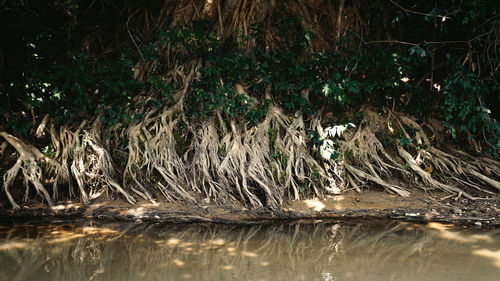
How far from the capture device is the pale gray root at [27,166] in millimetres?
3971

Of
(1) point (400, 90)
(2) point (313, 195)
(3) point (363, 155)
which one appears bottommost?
(2) point (313, 195)

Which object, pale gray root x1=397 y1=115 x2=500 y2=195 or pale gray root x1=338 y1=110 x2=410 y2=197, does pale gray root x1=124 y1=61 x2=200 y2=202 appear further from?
pale gray root x1=397 y1=115 x2=500 y2=195

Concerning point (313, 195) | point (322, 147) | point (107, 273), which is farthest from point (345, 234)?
point (107, 273)

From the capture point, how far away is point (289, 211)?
382cm

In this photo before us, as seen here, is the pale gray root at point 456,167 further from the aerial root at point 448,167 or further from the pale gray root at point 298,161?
the pale gray root at point 298,161

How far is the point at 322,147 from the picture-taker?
424 centimetres

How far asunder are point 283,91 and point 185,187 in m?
1.73

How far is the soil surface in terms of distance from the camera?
145 inches

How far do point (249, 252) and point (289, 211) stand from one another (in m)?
0.90

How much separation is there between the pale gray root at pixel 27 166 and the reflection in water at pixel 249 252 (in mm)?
496

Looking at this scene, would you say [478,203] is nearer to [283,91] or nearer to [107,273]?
[283,91]

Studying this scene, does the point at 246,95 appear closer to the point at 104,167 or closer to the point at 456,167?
the point at 104,167

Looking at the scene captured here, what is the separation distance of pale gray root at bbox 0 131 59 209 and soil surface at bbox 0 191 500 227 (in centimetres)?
18

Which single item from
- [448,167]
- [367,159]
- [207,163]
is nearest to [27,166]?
A: [207,163]
